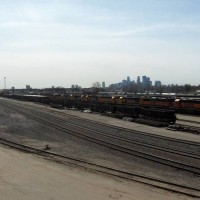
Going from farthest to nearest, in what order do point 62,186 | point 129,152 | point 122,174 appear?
point 129,152 < point 122,174 < point 62,186

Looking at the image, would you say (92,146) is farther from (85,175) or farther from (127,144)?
(85,175)

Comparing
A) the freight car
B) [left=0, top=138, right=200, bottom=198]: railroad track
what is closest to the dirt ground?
[left=0, top=138, right=200, bottom=198]: railroad track

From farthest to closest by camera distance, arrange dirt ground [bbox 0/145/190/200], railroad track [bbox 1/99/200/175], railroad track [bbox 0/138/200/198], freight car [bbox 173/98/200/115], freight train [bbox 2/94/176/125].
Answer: freight car [bbox 173/98/200/115]
freight train [bbox 2/94/176/125]
railroad track [bbox 1/99/200/175]
railroad track [bbox 0/138/200/198]
dirt ground [bbox 0/145/190/200]

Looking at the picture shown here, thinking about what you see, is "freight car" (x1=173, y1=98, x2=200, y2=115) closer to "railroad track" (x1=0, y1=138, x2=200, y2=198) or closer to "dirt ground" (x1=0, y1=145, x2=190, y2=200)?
"railroad track" (x1=0, y1=138, x2=200, y2=198)

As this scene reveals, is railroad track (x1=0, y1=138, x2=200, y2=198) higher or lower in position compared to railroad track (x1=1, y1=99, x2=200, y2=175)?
higher

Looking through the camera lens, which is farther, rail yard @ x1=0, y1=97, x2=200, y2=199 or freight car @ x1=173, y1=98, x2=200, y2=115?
freight car @ x1=173, y1=98, x2=200, y2=115

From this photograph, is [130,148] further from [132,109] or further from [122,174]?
[132,109]

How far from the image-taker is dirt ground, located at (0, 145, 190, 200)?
1252 centimetres

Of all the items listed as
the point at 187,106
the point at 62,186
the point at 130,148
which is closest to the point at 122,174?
the point at 62,186

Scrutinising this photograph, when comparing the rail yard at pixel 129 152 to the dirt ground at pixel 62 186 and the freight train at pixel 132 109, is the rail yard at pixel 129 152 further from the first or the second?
the freight train at pixel 132 109

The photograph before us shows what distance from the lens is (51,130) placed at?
36344mm

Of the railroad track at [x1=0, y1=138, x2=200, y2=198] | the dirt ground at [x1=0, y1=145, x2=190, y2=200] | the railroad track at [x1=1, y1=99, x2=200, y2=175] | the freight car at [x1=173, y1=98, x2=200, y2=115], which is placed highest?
the freight car at [x1=173, y1=98, x2=200, y2=115]

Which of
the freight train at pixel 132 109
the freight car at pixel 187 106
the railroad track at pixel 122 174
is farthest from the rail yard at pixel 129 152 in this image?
the freight car at pixel 187 106

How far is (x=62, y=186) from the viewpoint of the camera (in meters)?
13.9
